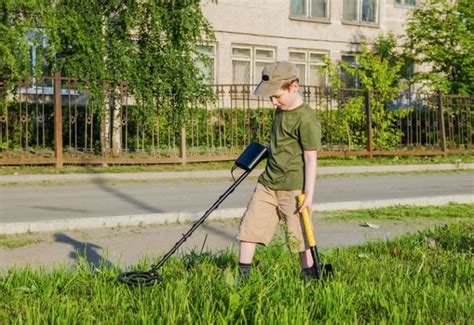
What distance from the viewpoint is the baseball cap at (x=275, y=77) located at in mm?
5109

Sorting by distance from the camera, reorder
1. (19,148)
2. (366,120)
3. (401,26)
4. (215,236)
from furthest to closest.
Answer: (401,26) → (366,120) → (19,148) → (215,236)

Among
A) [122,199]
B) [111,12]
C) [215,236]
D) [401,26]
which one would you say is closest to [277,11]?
[401,26]

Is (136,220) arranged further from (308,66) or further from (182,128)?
(308,66)

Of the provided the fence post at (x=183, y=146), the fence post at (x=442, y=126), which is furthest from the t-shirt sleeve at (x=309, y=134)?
the fence post at (x=442, y=126)

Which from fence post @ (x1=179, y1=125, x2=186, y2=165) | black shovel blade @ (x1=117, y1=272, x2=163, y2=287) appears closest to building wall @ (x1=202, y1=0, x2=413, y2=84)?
fence post @ (x1=179, y1=125, x2=186, y2=165)

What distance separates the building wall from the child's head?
2035 centimetres


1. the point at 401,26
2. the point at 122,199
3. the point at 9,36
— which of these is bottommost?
the point at 122,199

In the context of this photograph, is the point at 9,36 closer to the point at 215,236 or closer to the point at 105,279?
the point at 215,236

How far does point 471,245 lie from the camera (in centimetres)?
697

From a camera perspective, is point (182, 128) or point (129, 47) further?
point (182, 128)

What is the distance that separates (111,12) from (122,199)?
759 cm

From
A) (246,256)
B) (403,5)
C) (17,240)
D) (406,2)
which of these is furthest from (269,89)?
(406,2)

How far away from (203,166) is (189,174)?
1.39 metres

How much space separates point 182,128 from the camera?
688 inches
